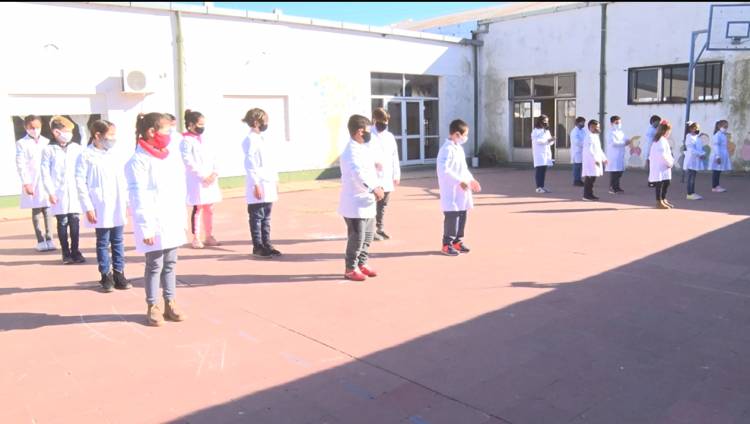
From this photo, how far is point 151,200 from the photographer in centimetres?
505

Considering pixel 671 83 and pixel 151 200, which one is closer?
pixel 151 200

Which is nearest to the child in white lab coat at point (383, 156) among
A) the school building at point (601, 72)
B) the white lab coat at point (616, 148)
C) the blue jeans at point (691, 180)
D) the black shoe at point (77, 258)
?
the black shoe at point (77, 258)

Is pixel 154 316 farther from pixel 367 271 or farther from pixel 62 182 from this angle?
pixel 62 182

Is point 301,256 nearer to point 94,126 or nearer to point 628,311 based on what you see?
point 94,126

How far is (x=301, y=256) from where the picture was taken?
7.70 meters

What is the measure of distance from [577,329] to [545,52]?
56.4ft

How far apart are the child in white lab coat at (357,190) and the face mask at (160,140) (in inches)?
72.2

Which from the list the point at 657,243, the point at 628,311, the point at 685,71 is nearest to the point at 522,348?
the point at 628,311

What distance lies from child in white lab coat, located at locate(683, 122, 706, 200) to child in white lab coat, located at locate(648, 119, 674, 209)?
5.48ft

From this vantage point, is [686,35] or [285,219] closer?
[285,219]

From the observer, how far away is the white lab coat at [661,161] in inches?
428

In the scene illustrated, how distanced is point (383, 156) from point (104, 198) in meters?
3.50

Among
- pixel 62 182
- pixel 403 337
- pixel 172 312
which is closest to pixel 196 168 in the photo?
pixel 62 182

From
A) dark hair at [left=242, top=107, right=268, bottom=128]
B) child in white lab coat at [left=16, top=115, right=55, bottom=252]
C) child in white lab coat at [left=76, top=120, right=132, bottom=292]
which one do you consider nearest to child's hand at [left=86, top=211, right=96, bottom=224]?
child in white lab coat at [left=76, top=120, right=132, bottom=292]
